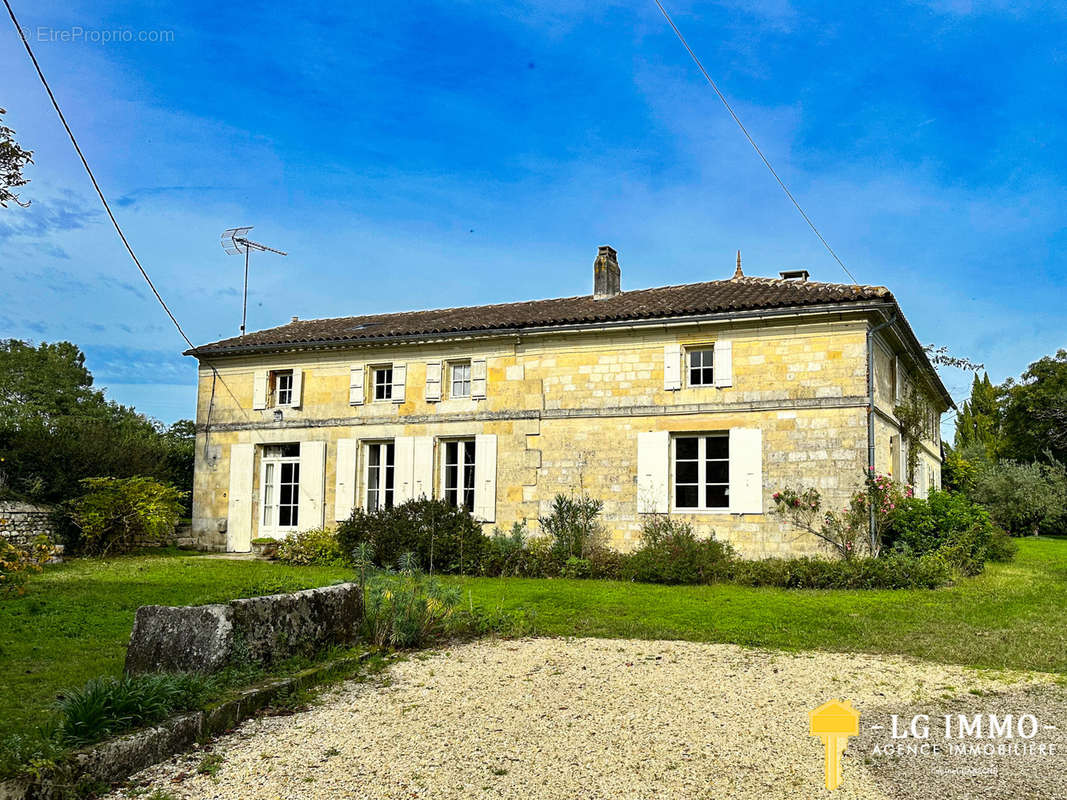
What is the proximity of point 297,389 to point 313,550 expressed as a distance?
12.0 feet

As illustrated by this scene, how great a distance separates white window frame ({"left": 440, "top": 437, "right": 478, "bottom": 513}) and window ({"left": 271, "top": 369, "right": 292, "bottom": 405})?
3.90 metres

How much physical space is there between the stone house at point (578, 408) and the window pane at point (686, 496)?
0.06ft

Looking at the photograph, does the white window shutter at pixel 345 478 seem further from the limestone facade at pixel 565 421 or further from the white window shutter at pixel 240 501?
the white window shutter at pixel 240 501

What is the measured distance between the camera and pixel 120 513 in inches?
628

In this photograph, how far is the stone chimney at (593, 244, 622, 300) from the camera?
55.5 feet

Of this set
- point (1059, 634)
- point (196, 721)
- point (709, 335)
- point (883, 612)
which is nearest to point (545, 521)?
point (709, 335)

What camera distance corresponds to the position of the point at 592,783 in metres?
3.98

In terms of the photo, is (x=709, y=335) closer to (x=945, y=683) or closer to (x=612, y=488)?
(x=612, y=488)

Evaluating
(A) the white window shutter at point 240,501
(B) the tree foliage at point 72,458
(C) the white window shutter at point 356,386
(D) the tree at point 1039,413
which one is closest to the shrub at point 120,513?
(B) the tree foliage at point 72,458

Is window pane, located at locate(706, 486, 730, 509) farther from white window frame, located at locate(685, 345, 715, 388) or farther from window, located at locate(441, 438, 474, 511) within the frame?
window, located at locate(441, 438, 474, 511)

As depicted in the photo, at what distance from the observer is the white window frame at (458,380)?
629 inches

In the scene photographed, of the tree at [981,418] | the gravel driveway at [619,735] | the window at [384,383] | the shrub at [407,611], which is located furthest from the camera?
the tree at [981,418]

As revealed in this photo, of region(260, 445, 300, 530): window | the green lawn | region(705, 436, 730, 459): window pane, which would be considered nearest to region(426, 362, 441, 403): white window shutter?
region(260, 445, 300, 530): window

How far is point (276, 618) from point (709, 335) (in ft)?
32.7
